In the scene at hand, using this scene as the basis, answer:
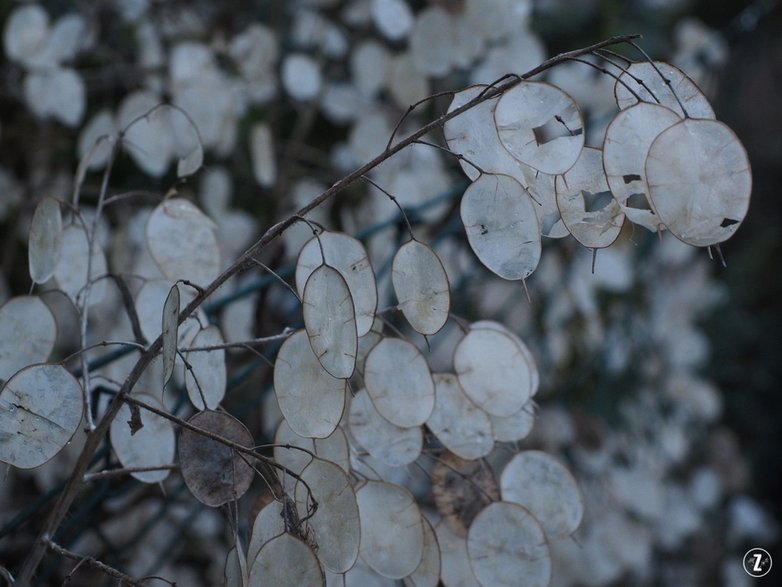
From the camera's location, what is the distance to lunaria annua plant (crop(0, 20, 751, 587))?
0.48 metres

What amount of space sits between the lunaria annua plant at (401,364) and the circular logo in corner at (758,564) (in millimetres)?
1246

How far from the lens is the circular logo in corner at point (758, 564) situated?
167cm

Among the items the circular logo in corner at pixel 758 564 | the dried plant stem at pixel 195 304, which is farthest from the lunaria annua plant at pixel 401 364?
the circular logo in corner at pixel 758 564

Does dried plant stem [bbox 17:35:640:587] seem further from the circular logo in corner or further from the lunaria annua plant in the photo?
the circular logo in corner

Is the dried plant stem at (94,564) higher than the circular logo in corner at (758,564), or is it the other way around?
the dried plant stem at (94,564)

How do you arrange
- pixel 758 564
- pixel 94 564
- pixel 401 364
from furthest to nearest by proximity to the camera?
pixel 758 564, pixel 401 364, pixel 94 564

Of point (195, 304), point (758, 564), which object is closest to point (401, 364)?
point (195, 304)

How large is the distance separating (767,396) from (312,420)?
217cm

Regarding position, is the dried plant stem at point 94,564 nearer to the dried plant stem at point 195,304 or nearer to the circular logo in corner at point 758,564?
the dried plant stem at point 195,304

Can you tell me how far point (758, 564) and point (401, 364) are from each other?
136 cm

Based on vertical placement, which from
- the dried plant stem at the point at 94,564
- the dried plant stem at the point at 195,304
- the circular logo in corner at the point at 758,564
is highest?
the dried plant stem at the point at 195,304

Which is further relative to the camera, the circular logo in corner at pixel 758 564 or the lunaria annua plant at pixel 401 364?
the circular logo in corner at pixel 758 564

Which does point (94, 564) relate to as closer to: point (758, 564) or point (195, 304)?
point (195, 304)

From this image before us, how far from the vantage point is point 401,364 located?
603 millimetres
